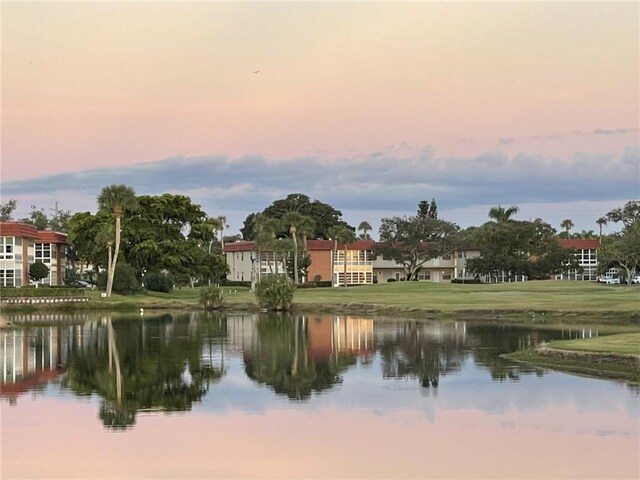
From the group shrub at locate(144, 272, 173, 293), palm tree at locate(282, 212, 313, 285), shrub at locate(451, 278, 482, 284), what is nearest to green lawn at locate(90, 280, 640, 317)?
shrub at locate(144, 272, 173, 293)

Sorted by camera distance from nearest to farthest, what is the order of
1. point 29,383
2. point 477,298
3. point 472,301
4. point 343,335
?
point 29,383
point 343,335
point 472,301
point 477,298

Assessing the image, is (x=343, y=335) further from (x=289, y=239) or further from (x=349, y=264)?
(x=349, y=264)

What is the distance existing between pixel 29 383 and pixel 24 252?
239 feet

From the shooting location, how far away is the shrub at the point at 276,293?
75.0 meters

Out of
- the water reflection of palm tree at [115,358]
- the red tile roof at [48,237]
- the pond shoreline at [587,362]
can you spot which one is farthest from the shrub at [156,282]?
the pond shoreline at [587,362]

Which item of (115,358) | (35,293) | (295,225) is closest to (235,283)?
(295,225)

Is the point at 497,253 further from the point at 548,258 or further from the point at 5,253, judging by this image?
the point at 5,253

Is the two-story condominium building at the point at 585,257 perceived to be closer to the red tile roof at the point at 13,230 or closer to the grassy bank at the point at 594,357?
the red tile roof at the point at 13,230

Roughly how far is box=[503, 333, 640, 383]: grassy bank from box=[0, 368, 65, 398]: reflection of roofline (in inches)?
634

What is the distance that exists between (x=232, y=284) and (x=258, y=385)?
104374 mm

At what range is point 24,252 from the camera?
100m

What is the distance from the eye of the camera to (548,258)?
122375mm

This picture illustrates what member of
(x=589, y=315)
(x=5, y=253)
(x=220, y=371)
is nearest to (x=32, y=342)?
(x=220, y=371)

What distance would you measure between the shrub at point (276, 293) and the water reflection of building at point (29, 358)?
2199cm
